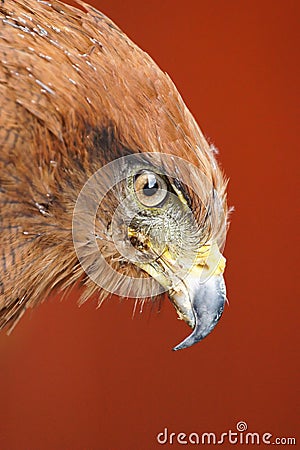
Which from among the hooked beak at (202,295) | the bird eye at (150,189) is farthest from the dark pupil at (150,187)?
the hooked beak at (202,295)

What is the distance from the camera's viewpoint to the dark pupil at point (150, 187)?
38.6 inches

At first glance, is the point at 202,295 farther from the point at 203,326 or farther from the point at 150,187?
the point at 150,187

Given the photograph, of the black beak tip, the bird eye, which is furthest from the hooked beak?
the bird eye

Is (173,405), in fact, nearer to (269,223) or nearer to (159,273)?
(269,223)

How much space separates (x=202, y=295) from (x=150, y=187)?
0.19m

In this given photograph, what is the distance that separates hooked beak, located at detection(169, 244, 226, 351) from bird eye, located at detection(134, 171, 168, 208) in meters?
0.12

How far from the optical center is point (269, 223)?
188 centimetres

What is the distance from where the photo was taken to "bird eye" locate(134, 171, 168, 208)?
98 centimetres

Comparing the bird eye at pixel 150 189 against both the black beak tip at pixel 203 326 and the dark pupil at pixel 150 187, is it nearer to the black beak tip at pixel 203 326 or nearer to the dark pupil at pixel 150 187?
the dark pupil at pixel 150 187

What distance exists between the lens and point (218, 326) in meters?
1.82

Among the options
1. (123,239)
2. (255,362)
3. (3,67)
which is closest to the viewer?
(3,67)

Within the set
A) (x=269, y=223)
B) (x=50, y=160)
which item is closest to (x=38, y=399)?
(x=269, y=223)

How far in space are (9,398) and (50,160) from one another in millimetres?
1039

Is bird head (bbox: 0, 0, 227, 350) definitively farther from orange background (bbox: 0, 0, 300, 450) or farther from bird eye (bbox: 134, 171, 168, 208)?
orange background (bbox: 0, 0, 300, 450)
